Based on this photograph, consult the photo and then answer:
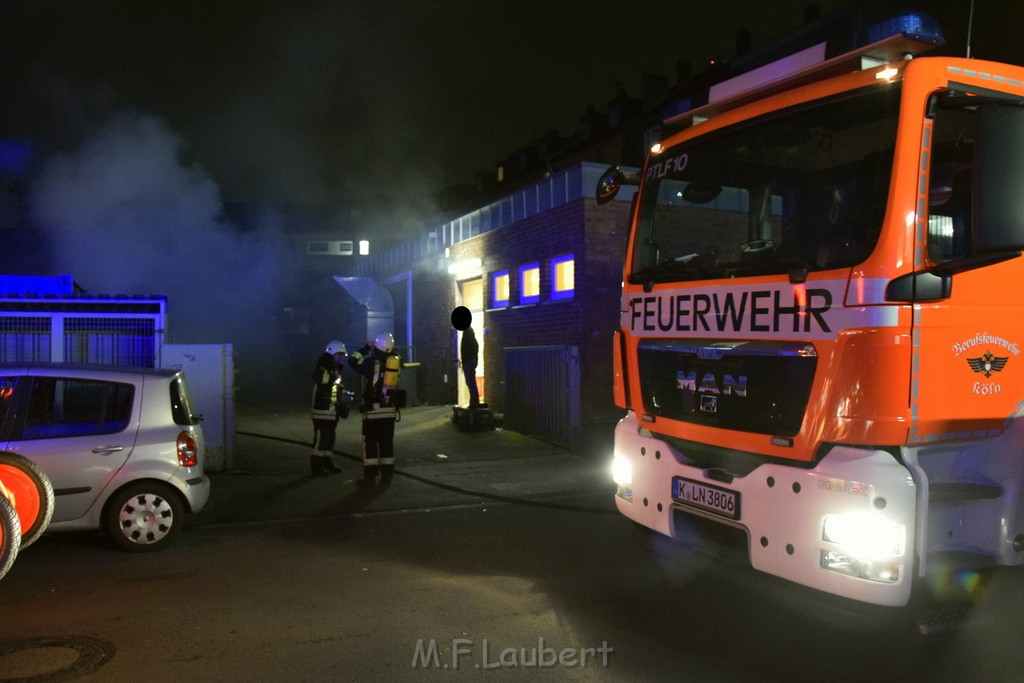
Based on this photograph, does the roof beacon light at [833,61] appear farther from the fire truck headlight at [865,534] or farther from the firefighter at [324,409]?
the firefighter at [324,409]

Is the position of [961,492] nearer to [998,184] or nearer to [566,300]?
[998,184]

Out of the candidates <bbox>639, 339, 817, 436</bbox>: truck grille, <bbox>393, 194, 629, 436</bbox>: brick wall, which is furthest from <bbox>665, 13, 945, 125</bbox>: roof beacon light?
<bbox>393, 194, 629, 436</bbox>: brick wall

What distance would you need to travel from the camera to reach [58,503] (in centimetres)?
555

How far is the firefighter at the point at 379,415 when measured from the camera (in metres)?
8.82

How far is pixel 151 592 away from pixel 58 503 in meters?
1.31

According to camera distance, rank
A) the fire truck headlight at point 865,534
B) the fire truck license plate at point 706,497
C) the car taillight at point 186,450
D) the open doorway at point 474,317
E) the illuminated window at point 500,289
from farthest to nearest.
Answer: the open doorway at point 474,317 < the illuminated window at point 500,289 < the car taillight at point 186,450 < the fire truck license plate at point 706,497 < the fire truck headlight at point 865,534

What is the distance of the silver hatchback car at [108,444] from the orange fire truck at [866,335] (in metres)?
3.96

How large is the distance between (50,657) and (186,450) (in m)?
2.31

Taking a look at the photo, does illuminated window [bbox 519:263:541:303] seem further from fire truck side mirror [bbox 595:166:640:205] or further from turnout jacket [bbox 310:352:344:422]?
fire truck side mirror [bbox 595:166:640:205]

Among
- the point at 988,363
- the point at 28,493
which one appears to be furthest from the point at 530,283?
the point at 988,363

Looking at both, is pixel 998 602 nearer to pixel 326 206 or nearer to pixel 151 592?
pixel 151 592

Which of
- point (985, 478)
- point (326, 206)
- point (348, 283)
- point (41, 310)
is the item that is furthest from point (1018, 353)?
point (326, 206)

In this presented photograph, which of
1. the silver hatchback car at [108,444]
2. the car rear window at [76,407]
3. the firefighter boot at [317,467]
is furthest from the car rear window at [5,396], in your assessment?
the firefighter boot at [317,467]

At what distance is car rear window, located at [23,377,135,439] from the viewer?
557 centimetres
